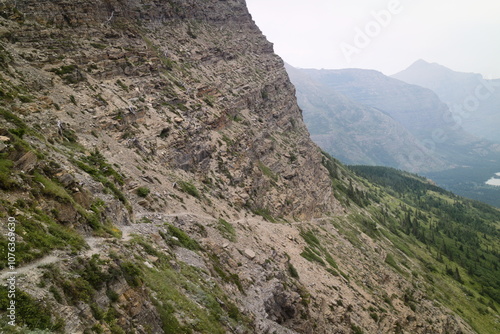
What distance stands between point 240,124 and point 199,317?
220 feet

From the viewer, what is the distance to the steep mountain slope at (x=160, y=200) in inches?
630

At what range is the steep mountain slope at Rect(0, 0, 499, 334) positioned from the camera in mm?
16000

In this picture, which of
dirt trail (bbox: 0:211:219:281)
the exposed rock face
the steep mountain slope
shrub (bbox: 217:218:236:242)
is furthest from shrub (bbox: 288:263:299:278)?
dirt trail (bbox: 0:211:219:281)

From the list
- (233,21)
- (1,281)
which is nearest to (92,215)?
(1,281)

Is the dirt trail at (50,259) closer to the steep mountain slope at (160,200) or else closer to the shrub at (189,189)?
the steep mountain slope at (160,200)

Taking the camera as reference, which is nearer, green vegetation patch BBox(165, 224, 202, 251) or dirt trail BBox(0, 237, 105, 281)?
dirt trail BBox(0, 237, 105, 281)

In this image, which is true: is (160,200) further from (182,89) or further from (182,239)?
(182,89)

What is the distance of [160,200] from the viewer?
36000mm

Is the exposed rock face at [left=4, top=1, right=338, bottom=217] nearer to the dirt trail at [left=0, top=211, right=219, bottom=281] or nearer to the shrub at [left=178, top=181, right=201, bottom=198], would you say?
the shrub at [left=178, top=181, right=201, bottom=198]

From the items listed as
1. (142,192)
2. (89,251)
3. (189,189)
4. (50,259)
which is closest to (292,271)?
(189,189)

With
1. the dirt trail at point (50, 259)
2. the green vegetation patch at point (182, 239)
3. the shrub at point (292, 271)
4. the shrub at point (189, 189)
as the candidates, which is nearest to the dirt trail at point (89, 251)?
the dirt trail at point (50, 259)

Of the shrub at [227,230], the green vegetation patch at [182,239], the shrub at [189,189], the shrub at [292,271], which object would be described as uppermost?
the shrub at [189,189]

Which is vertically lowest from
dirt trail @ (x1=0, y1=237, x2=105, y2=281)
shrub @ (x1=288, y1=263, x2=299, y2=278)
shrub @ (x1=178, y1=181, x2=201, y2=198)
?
shrub @ (x1=288, y1=263, x2=299, y2=278)

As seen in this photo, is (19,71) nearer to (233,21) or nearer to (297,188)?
(297,188)
